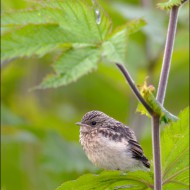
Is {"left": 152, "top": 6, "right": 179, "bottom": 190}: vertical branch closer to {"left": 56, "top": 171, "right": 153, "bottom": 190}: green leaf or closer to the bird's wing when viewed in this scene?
{"left": 56, "top": 171, "right": 153, "bottom": 190}: green leaf

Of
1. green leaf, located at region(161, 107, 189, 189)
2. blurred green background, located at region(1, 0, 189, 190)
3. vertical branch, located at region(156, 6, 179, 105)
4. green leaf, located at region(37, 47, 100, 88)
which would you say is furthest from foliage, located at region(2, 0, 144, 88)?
→ blurred green background, located at region(1, 0, 189, 190)

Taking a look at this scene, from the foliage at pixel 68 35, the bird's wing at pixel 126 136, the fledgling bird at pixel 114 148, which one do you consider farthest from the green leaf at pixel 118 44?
the bird's wing at pixel 126 136

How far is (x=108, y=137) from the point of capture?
5234 mm

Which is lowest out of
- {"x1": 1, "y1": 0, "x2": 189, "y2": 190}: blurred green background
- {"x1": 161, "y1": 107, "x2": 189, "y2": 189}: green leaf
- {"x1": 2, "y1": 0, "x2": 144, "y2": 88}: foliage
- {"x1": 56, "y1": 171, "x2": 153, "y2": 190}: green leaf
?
{"x1": 56, "y1": 171, "x2": 153, "y2": 190}: green leaf

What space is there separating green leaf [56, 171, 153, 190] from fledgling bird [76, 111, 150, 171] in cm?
51

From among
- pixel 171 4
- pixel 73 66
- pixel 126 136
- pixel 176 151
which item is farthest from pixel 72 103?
pixel 171 4

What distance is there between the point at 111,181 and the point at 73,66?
0.74m

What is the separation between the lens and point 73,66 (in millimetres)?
3859

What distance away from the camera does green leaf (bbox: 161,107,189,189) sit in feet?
14.0

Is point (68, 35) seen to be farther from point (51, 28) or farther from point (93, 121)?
point (93, 121)

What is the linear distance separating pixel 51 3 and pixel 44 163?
3.90 m

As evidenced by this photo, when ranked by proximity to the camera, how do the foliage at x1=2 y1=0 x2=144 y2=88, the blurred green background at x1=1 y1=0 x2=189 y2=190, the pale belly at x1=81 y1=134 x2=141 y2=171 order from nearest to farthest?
1. the foliage at x1=2 y1=0 x2=144 y2=88
2. the pale belly at x1=81 y1=134 x2=141 y2=171
3. the blurred green background at x1=1 y1=0 x2=189 y2=190

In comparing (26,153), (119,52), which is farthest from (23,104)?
(119,52)

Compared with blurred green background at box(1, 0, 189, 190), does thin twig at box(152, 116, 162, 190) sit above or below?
below
